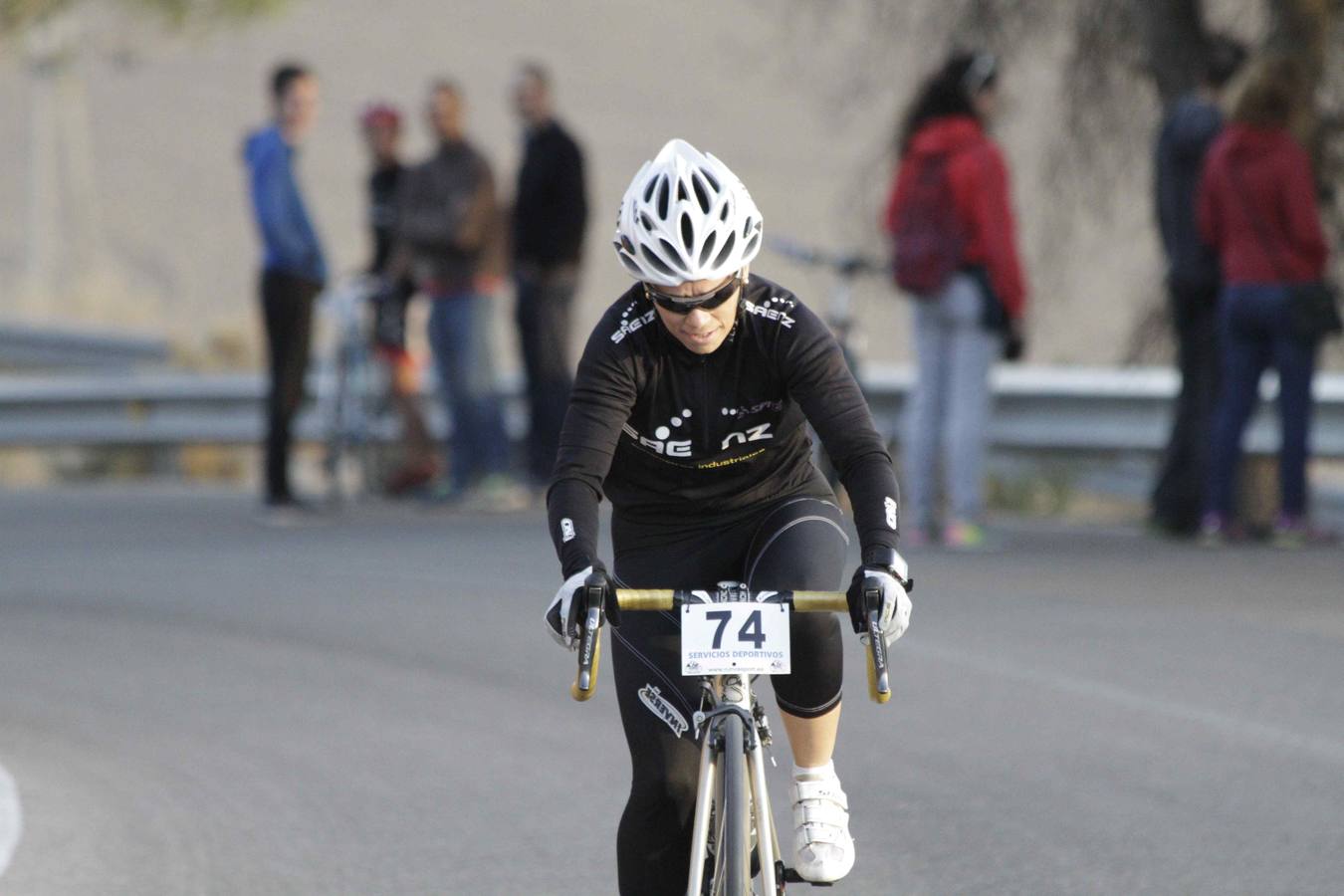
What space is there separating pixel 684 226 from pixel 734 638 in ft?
2.69

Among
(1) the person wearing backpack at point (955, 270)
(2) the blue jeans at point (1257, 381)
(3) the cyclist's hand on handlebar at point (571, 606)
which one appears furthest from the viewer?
(2) the blue jeans at point (1257, 381)

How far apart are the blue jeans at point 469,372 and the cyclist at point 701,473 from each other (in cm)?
885

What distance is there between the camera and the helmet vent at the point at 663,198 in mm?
4645

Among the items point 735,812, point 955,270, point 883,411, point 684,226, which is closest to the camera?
point 735,812

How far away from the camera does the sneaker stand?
11.8m

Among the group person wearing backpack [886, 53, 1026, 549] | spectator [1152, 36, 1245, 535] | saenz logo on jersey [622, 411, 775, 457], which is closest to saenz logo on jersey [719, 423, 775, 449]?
saenz logo on jersey [622, 411, 775, 457]

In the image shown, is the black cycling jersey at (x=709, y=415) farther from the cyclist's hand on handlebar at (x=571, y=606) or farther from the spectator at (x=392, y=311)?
the spectator at (x=392, y=311)

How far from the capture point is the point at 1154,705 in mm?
8023

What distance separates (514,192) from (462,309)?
0.78 m

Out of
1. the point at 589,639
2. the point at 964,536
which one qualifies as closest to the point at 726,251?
the point at 589,639

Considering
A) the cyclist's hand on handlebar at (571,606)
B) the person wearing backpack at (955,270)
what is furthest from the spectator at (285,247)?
the cyclist's hand on handlebar at (571,606)

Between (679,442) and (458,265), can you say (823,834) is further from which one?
(458,265)

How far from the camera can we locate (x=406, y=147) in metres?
62.1

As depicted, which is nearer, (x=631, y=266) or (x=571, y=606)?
(x=571, y=606)
